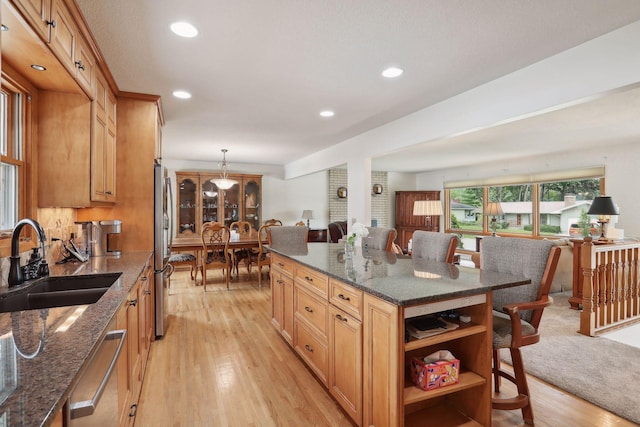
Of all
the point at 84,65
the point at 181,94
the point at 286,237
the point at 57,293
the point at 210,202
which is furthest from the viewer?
the point at 210,202

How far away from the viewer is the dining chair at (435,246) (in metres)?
2.57

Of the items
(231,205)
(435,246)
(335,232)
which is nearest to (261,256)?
(231,205)

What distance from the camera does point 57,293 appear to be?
5.93 feet

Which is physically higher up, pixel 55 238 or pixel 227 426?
pixel 55 238

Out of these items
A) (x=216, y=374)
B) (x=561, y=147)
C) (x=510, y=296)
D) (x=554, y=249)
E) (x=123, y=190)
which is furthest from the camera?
(x=561, y=147)

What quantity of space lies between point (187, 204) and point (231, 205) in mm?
909

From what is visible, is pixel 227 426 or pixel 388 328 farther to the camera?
pixel 227 426

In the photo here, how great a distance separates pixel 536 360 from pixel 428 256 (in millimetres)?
1296

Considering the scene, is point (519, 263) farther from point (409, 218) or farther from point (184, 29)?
point (409, 218)

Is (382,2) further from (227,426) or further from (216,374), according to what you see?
(216,374)

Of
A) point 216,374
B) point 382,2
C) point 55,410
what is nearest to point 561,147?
point 382,2

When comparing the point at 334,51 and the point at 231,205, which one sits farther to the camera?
the point at 231,205

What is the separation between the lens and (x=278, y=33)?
2053 mm

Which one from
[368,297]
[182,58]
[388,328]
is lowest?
[388,328]
